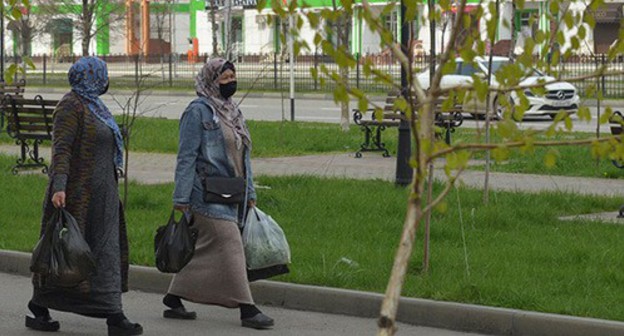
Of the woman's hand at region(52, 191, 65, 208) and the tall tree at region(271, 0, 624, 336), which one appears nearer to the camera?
the tall tree at region(271, 0, 624, 336)

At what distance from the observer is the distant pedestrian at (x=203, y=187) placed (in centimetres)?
919

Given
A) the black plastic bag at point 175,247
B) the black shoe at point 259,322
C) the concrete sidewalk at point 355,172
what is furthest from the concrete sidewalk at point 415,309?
the concrete sidewalk at point 355,172

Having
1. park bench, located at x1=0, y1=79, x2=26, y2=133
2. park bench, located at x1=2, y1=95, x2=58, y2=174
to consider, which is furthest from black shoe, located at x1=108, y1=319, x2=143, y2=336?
park bench, located at x1=0, y1=79, x2=26, y2=133

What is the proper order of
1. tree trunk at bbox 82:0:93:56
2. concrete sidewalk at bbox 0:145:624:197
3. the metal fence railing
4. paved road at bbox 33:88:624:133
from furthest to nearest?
the metal fence railing
tree trunk at bbox 82:0:93:56
paved road at bbox 33:88:624:133
concrete sidewalk at bbox 0:145:624:197

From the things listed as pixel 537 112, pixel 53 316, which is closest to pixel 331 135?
pixel 537 112

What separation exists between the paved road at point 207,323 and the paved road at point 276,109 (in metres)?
16.1

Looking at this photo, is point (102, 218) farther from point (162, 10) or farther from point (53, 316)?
point (162, 10)

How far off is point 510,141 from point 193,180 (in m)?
4.19

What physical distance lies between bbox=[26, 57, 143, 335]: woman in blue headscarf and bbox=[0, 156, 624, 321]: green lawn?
5.98 ft

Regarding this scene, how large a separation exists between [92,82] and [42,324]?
157 centimetres

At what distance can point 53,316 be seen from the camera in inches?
389

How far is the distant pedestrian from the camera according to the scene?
9.19 metres

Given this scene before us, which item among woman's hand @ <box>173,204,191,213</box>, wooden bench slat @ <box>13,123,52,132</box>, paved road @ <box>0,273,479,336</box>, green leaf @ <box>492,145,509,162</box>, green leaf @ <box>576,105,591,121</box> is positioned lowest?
paved road @ <box>0,273,479,336</box>

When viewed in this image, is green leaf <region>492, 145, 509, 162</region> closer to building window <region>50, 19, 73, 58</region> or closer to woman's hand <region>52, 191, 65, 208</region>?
woman's hand <region>52, 191, 65, 208</region>
